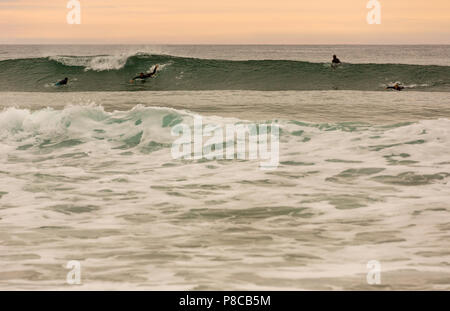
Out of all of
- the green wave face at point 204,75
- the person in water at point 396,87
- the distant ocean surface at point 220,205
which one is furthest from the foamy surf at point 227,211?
the green wave face at point 204,75

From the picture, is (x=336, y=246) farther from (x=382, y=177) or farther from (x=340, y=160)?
(x=340, y=160)

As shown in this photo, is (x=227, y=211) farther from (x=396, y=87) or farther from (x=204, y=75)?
(x=204, y=75)

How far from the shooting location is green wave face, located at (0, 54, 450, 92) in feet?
89.2

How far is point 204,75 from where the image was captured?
29.3 metres

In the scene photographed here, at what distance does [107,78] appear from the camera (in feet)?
97.8

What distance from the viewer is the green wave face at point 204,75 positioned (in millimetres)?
27188

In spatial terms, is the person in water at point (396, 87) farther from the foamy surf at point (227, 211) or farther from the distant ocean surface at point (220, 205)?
the foamy surf at point (227, 211)

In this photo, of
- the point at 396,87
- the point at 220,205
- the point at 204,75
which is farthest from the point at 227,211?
the point at 204,75

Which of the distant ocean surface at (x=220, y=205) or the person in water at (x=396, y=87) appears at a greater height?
the person in water at (x=396, y=87)
